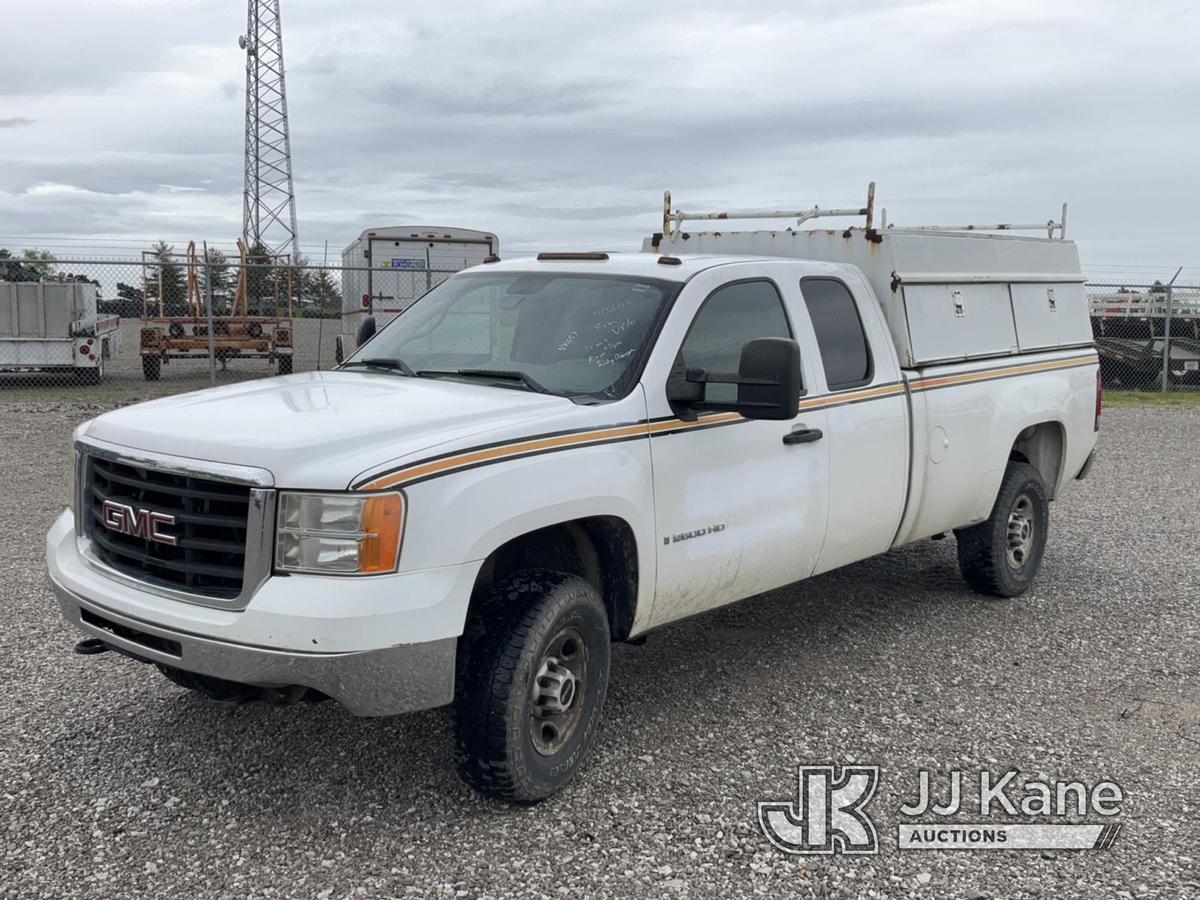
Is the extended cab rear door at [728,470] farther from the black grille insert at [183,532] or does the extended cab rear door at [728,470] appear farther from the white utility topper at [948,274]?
the black grille insert at [183,532]

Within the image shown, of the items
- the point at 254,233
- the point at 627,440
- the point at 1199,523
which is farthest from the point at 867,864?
the point at 254,233

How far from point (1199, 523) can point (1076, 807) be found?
607 cm

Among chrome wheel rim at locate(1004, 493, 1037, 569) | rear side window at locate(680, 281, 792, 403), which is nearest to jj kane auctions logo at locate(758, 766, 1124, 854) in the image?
rear side window at locate(680, 281, 792, 403)

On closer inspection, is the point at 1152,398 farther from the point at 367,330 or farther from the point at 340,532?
the point at 340,532

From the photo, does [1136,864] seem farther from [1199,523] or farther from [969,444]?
[1199,523]

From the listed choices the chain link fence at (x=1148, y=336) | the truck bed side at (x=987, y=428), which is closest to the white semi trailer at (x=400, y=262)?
the chain link fence at (x=1148, y=336)

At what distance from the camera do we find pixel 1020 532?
22.5 ft

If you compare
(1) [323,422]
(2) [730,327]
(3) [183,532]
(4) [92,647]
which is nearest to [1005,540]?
(2) [730,327]

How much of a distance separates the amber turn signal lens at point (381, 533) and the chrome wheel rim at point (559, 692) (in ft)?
2.33

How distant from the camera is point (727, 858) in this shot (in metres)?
3.70

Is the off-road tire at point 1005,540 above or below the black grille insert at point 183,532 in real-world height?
below

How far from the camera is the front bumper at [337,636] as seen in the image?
340 centimetres

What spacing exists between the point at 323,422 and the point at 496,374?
→ 900mm

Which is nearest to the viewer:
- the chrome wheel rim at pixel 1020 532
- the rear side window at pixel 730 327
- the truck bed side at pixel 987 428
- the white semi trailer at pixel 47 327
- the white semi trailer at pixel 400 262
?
the rear side window at pixel 730 327
